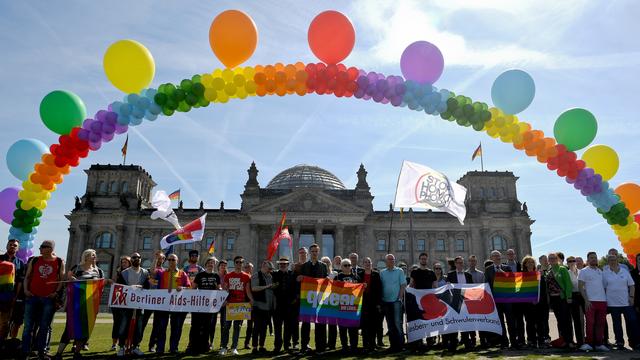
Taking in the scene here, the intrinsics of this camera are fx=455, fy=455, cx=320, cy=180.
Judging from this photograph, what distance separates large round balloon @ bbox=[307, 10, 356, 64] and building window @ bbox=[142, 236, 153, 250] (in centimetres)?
5396

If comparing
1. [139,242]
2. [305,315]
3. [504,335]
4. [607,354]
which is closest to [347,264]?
[305,315]

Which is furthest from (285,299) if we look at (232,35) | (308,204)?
(308,204)

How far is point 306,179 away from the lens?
75.1 metres

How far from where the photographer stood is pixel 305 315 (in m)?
11.9

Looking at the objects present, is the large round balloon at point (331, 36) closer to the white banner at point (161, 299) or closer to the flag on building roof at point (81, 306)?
the white banner at point (161, 299)

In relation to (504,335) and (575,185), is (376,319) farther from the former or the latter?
(575,185)

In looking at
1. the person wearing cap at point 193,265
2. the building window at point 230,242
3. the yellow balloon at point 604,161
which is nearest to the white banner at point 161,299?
the person wearing cap at point 193,265

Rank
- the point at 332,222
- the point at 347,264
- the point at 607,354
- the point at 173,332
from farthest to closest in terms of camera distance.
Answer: the point at 332,222 < the point at 347,264 < the point at 173,332 < the point at 607,354

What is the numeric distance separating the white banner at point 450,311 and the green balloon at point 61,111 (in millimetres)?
12089

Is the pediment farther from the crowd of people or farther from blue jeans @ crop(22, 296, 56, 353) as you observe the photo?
blue jeans @ crop(22, 296, 56, 353)

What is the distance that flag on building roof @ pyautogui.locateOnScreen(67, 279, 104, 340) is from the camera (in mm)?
10641

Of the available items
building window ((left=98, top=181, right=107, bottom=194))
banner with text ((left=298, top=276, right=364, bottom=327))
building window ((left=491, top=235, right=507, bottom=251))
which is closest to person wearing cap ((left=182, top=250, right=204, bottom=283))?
banner with text ((left=298, top=276, right=364, bottom=327))

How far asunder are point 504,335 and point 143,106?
12832mm

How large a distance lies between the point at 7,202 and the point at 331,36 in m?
13.7
